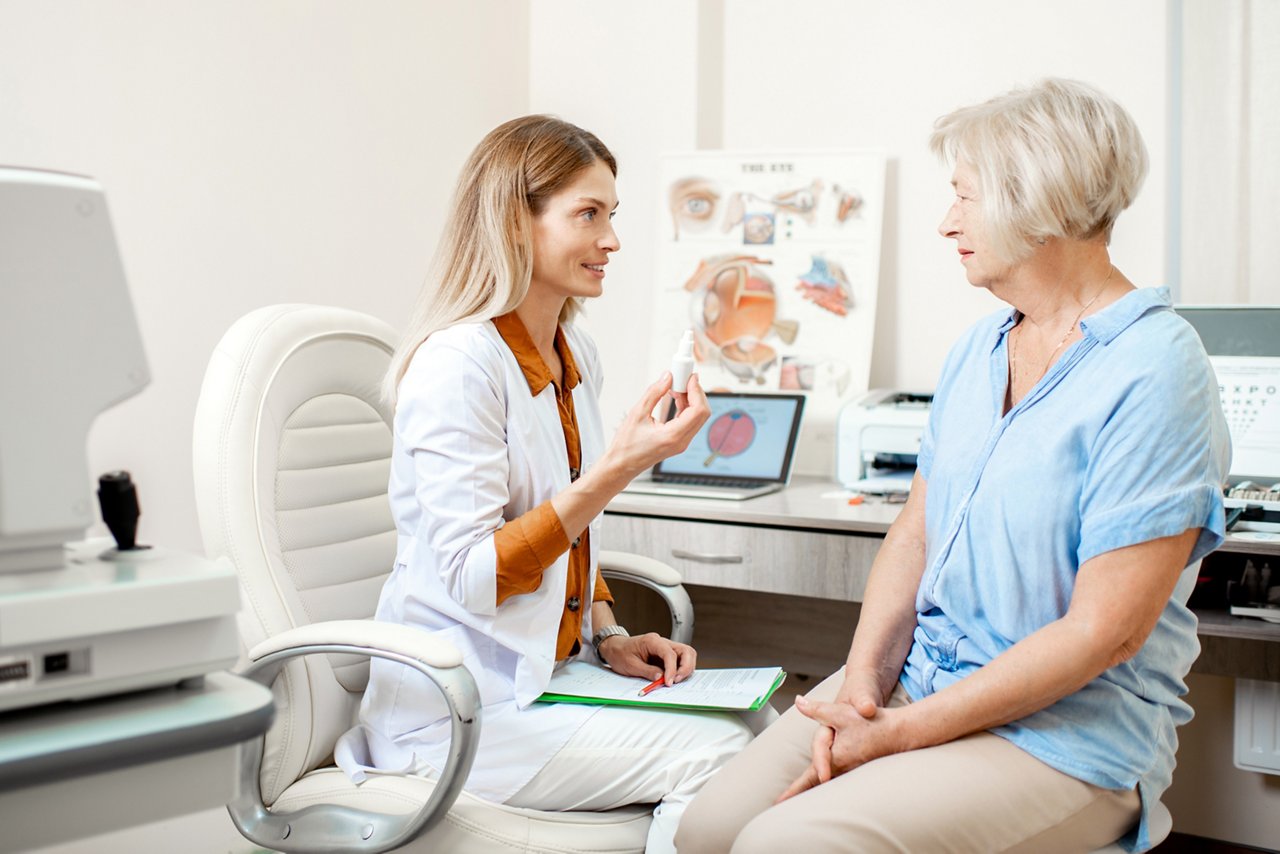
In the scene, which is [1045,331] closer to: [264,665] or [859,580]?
[859,580]

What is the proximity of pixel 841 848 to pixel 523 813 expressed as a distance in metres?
0.43

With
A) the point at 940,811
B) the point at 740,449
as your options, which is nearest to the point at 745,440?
the point at 740,449

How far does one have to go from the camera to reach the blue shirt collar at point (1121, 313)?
1315 millimetres

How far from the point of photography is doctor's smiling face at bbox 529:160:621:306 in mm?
1669

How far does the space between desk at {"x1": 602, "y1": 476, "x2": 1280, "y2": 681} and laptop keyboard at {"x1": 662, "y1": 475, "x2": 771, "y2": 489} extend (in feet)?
0.21

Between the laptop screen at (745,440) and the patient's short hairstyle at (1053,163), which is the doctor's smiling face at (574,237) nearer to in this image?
the patient's short hairstyle at (1053,163)

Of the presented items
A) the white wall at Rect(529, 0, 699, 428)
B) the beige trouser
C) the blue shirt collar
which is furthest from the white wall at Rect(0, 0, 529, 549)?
the blue shirt collar

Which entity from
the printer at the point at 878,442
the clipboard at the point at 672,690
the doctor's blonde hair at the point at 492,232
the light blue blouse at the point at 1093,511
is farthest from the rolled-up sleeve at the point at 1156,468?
the printer at the point at 878,442

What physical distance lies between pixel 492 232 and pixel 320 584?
22.0 inches

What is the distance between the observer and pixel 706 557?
7.40 feet

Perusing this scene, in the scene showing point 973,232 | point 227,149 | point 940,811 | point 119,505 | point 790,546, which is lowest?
point 940,811

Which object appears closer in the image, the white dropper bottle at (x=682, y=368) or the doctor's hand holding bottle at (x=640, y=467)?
the doctor's hand holding bottle at (x=640, y=467)

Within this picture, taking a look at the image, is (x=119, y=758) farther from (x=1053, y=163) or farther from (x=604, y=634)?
(x=1053, y=163)

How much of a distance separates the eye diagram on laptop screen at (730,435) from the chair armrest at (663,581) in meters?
0.64
